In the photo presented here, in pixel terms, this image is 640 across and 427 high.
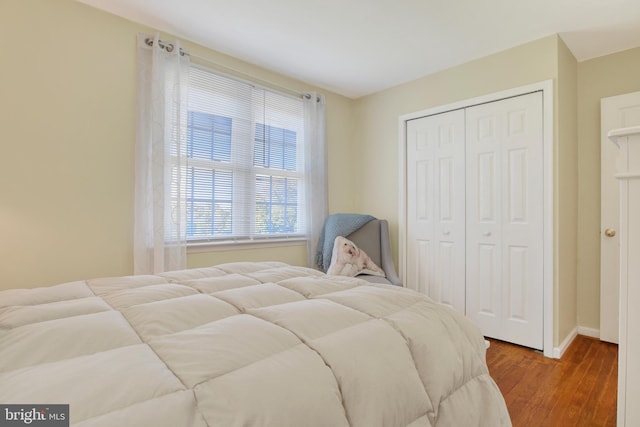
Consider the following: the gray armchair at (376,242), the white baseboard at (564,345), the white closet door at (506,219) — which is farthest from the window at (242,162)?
the white baseboard at (564,345)

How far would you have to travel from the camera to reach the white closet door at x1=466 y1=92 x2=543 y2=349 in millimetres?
2568

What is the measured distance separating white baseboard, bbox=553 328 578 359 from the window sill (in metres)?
2.24

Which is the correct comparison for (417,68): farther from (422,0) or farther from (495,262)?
(495,262)

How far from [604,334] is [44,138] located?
4365mm

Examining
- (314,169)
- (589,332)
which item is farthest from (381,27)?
(589,332)

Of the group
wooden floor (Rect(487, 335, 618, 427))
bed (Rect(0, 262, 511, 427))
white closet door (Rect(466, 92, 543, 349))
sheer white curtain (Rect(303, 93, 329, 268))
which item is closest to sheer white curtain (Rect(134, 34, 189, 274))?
bed (Rect(0, 262, 511, 427))

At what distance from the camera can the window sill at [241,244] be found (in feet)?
8.53

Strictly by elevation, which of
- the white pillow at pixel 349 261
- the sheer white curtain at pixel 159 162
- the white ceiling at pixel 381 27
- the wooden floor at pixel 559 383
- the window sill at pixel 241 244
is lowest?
the wooden floor at pixel 559 383

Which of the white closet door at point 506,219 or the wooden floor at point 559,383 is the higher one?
the white closet door at point 506,219

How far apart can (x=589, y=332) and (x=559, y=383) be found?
1140 millimetres

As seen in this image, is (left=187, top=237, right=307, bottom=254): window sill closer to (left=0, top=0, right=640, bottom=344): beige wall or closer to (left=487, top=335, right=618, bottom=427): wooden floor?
(left=0, top=0, right=640, bottom=344): beige wall

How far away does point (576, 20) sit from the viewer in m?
2.30

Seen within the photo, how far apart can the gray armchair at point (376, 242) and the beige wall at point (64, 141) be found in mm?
1980

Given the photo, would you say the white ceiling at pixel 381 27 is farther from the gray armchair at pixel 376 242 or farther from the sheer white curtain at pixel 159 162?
the gray armchair at pixel 376 242
